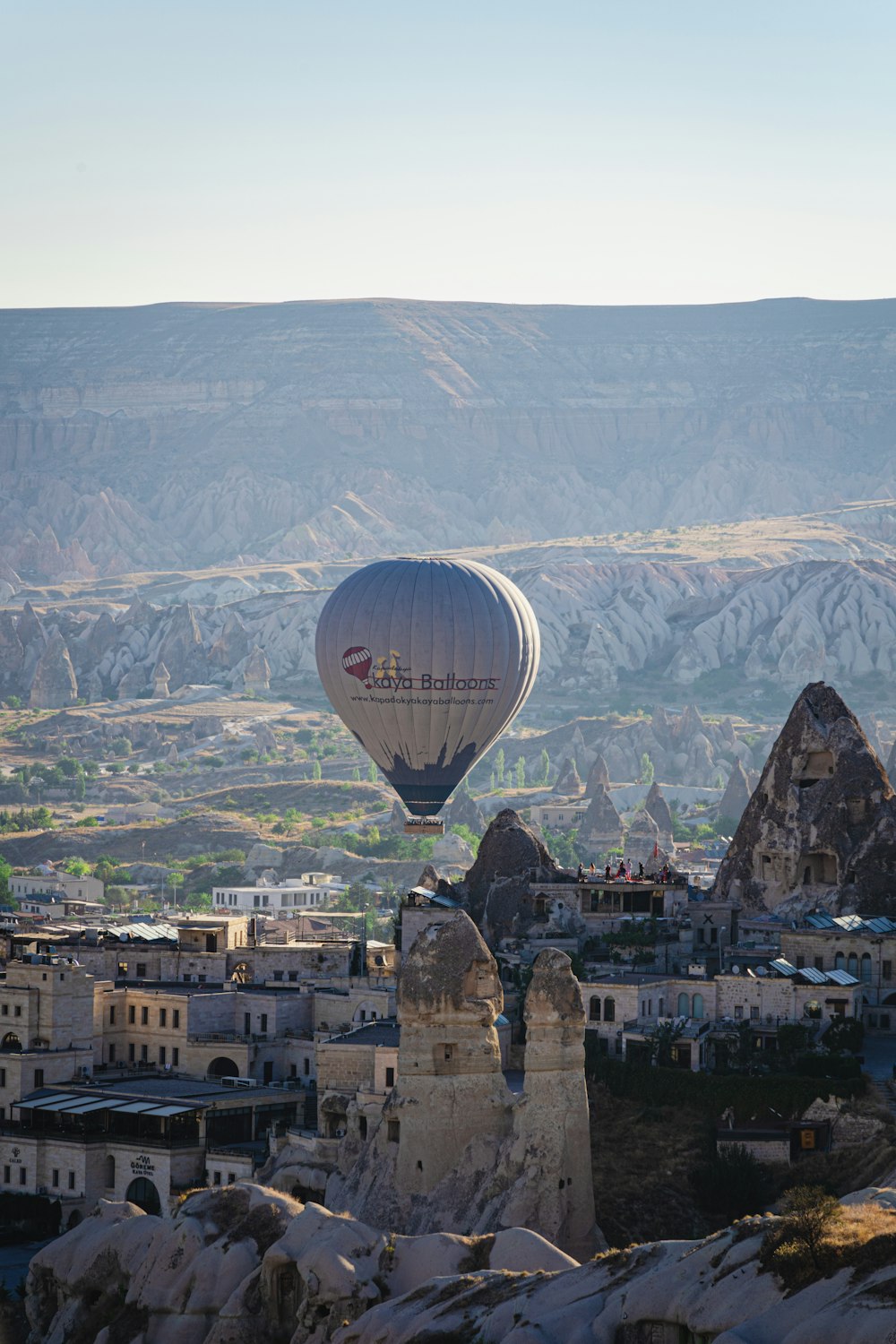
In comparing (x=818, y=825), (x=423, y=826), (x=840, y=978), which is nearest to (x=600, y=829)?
(x=423, y=826)

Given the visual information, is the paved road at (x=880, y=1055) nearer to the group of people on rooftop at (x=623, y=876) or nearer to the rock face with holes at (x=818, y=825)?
the rock face with holes at (x=818, y=825)

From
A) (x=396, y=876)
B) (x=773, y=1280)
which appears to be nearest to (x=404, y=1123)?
(x=773, y=1280)

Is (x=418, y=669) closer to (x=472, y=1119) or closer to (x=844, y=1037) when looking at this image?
(x=844, y=1037)

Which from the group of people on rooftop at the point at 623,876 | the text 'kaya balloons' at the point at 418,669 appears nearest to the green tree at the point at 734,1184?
the group of people on rooftop at the point at 623,876

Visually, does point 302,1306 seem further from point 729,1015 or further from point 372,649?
point 372,649

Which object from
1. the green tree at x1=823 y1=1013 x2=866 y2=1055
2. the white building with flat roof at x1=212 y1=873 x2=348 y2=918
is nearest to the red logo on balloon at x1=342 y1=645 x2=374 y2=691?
the green tree at x1=823 y1=1013 x2=866 y2=1055

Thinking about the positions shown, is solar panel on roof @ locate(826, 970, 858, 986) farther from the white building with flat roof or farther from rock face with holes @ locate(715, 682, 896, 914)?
the white building with flat roof
